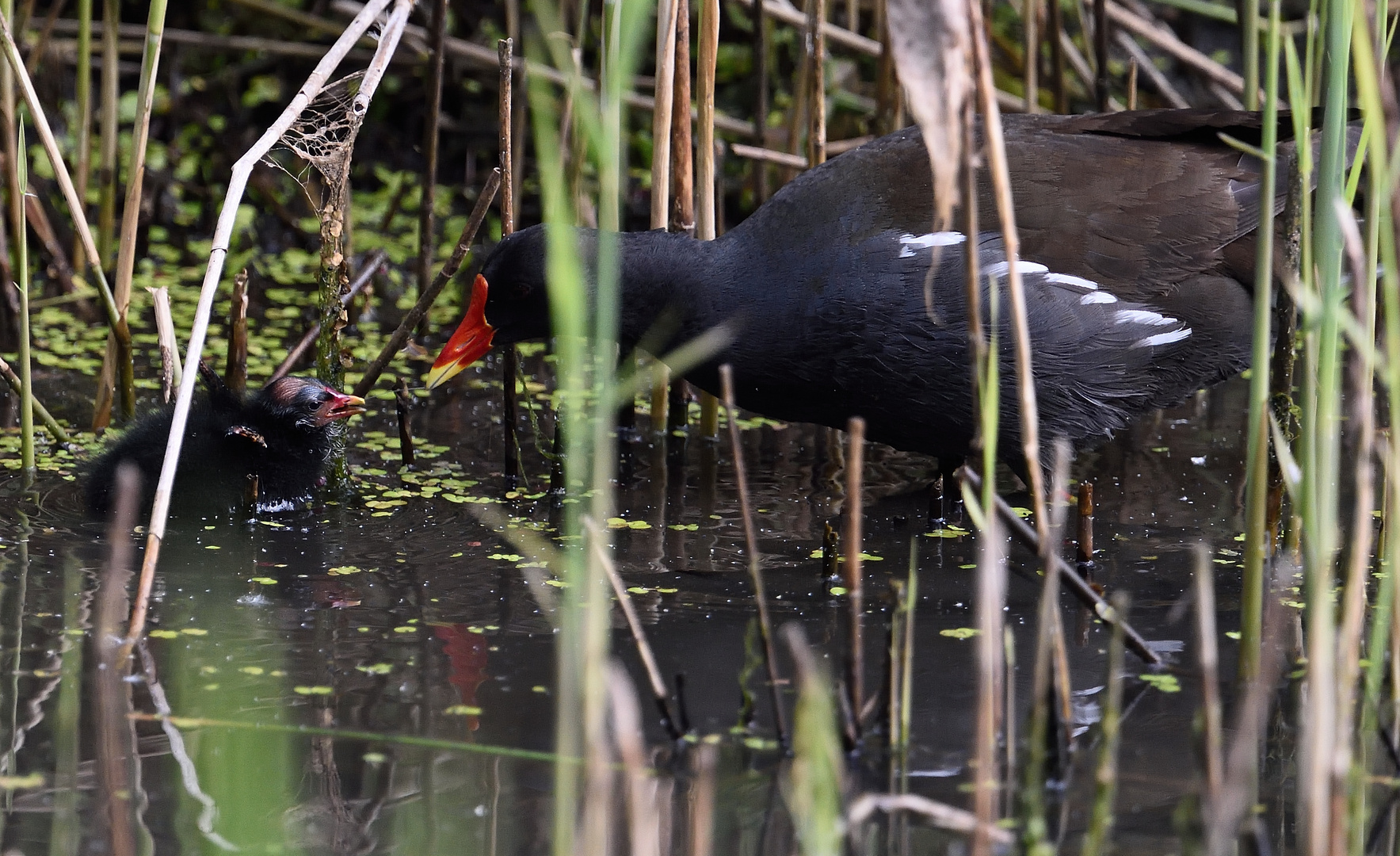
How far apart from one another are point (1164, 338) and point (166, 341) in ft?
7.59

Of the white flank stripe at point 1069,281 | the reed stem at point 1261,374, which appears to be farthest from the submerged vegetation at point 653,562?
the white flank stripe at point 1069,281

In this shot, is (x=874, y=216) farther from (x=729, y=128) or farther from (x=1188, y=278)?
(x=729, y=128)

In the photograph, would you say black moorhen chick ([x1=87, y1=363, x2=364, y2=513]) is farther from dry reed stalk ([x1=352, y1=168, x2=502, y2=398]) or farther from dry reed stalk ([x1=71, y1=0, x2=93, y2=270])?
dry reed stalk ([x1=71, y1=0, x2=93, y2=270])

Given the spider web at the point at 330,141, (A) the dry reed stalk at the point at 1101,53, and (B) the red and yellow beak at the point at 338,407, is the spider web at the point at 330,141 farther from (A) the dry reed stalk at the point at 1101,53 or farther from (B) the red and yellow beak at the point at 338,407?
(A) the dry reed stalk at the point at 1101,53

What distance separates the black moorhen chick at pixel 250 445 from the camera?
3.45 m

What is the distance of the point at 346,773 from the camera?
2297mm

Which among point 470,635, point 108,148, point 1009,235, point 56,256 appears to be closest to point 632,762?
point 1009,235

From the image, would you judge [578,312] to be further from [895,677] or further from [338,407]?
[338,407]

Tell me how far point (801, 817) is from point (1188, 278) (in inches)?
80.1

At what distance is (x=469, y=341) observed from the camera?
3.51m

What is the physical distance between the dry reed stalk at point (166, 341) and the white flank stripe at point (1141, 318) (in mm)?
2164

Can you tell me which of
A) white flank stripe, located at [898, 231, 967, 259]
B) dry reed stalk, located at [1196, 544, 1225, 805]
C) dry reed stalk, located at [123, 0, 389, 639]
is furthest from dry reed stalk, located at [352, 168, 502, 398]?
dry reed stalk, located at [1196, 544, 1225, 805]

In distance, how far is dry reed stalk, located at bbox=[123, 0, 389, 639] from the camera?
102 inches

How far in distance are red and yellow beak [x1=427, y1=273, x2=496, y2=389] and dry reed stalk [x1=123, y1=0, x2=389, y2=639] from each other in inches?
22.6
